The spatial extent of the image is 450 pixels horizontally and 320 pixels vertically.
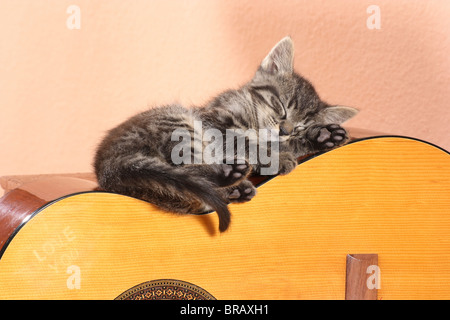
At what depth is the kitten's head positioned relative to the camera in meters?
1.54

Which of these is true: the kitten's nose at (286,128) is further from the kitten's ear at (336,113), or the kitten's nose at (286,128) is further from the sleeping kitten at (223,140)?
the kitten's ear at (336,113)

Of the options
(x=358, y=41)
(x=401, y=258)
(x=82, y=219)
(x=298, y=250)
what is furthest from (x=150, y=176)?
(x=358, y=41)

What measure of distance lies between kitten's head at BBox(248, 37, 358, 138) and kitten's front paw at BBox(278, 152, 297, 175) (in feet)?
0.67

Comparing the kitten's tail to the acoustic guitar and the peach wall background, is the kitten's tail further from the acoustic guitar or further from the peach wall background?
the peach wall background

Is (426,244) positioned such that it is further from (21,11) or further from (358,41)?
(21,11)

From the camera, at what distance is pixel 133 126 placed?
4.58 feet

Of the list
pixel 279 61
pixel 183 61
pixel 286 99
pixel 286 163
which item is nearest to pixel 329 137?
pixel 286 163

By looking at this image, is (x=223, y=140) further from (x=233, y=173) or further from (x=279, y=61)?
(x=279, y=61)

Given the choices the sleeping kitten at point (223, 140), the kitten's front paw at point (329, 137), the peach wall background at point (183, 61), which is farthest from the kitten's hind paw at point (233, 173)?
the peach wall background at point (183, 61)

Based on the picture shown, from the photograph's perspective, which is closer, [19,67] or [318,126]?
[318,126]

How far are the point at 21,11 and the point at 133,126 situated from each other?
3.10ft

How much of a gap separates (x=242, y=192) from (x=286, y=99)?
0.45 meters

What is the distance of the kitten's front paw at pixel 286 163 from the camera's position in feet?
4.23

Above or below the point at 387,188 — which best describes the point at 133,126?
above
